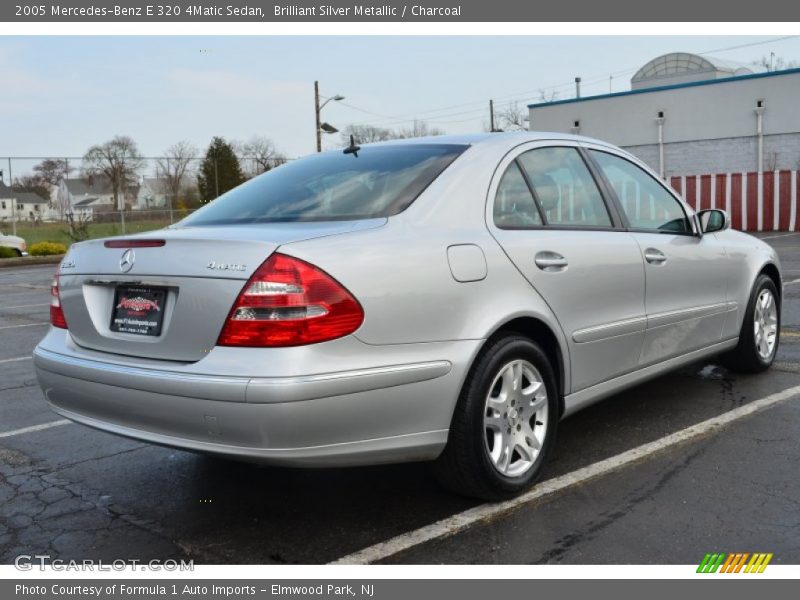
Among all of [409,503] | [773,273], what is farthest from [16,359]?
[773,273]

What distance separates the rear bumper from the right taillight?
0.45 ft

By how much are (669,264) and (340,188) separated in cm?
193

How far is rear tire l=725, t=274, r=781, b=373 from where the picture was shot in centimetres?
537

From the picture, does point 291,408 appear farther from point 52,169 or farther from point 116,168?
point 116,168

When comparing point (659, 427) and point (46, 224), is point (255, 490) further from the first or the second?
point (46, 224)

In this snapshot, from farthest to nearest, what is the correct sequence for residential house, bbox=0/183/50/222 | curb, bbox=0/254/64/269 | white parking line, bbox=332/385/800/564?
residential house, bbox=0/183/50/222
curb, bbox=0/254/64/269
white parking line, bbox=332/385/800/564

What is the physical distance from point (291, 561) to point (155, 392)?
2.53 ft

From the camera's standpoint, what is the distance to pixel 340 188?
3.63m

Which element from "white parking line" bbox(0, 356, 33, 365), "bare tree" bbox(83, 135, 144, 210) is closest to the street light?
"bare tree" bbox(83, 135, 144, 210)

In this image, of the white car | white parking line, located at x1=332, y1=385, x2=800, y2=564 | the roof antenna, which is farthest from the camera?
the white car

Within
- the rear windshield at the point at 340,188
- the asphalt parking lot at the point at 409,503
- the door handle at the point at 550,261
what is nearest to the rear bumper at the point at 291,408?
the asphalt parking lot at the point at 409,503

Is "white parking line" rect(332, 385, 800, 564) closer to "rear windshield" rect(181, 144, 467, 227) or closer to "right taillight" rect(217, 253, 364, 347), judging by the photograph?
"right taillight" rect(217, 253, 364, 347)

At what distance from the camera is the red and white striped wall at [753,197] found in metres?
22.5

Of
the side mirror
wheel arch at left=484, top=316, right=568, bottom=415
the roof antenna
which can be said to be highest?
the roof antenna
